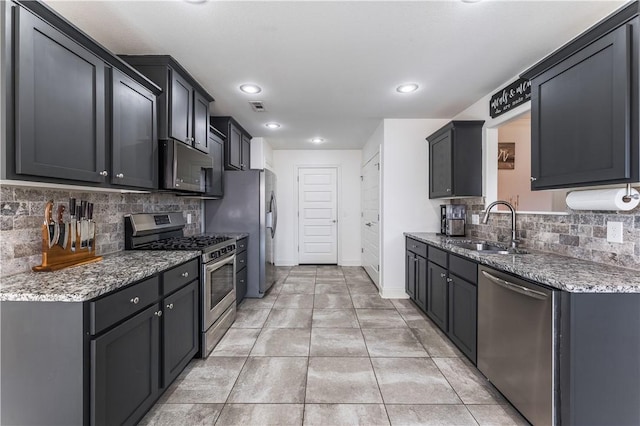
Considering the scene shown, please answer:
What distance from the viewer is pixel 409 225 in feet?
13.3

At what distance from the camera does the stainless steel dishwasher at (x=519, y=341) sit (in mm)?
1484

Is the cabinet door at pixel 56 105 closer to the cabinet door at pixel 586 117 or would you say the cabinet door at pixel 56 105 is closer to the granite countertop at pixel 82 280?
the granite countertop at pixel 82 280

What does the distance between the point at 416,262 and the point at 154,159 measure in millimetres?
2836

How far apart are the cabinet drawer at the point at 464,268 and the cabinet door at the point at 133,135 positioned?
Answer: 2.46 metres

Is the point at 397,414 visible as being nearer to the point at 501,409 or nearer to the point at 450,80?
the point at 501,409

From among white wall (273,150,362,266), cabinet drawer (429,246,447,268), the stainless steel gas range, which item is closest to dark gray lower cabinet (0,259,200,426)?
the stainless steel gas range

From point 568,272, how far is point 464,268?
804 mm

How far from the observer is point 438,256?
9.45 feet

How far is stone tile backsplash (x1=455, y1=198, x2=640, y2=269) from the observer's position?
1676 millimetres

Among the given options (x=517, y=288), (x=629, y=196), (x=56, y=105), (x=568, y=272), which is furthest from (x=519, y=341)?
(x=56, y=105)

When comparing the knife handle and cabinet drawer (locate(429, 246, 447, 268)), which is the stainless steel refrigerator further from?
the knife handle

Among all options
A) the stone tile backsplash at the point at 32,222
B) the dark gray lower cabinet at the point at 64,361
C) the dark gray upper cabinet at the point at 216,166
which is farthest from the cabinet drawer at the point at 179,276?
the dark gray upper cabinet at the point at 216,166

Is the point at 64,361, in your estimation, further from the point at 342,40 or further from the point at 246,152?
the point at 246,152

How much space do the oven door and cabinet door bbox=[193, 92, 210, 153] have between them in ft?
3.71
